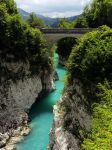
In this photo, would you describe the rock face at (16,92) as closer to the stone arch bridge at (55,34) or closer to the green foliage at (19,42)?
the green foliage at (19,42)

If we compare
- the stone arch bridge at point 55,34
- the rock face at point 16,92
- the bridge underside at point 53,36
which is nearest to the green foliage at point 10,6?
the stone arch bridge at point 55,34

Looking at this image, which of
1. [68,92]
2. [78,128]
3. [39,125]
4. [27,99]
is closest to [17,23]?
[27,99]

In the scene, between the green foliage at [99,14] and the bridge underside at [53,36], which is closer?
the bridge underside at [53,36]

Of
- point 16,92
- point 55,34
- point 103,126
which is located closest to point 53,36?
point 55,34

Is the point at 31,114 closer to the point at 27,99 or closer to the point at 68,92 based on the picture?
the point at 27,99

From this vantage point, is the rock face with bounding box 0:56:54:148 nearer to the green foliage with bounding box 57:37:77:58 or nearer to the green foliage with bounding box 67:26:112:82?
the green foliage with bounding box 67:26:112:82

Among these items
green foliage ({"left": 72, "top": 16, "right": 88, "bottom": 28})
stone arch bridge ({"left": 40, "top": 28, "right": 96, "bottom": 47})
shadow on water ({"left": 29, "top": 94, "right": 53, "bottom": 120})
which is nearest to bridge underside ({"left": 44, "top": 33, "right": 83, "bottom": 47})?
stone arch bridge ({"left": 40, "top": 28, "right": 96, "bottom": 47})
